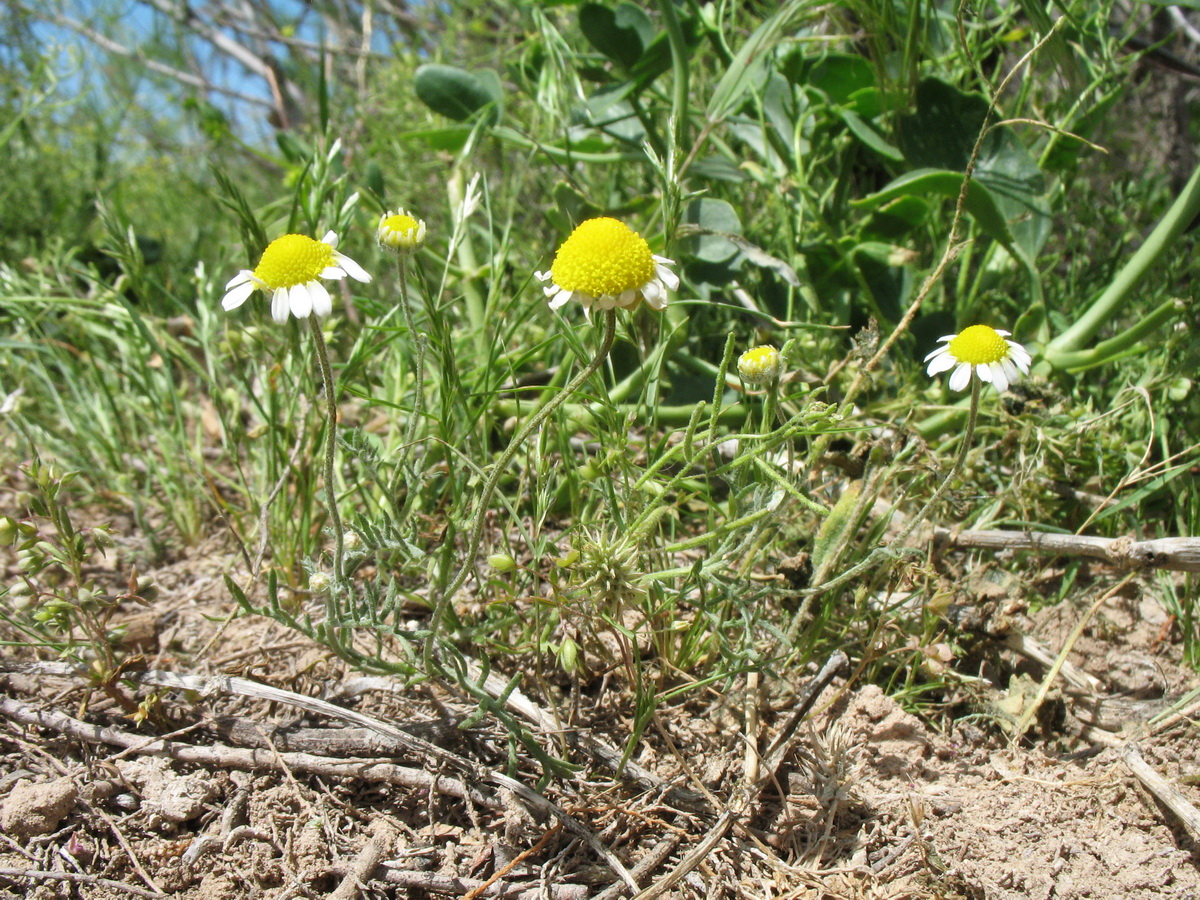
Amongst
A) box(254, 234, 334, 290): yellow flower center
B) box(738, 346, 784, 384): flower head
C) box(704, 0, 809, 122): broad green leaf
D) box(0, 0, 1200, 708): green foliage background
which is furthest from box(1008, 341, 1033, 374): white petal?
box(254, 234, 334, 290): yellow flower center

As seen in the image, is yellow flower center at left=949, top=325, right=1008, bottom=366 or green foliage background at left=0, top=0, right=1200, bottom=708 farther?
green foliage background at left=0, top=0, right=1200, bottom=708

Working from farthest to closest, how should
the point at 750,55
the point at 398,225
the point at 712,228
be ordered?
the point at 712,228 < the point at 750,55 < the point at 398,225

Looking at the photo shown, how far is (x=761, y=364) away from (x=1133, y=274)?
80 cm

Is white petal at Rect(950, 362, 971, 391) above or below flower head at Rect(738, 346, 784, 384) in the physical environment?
Answer: below

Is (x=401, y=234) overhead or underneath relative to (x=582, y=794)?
overhead

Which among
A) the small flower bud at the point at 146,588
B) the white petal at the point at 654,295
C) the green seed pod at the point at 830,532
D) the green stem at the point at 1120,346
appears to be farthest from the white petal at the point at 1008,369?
the small flower bud at the point at 146,588

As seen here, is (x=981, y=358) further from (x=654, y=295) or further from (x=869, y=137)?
(x=869, y=137)

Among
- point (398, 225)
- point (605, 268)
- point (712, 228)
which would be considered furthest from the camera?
point (712, 228)

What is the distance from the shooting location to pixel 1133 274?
49.9 inches

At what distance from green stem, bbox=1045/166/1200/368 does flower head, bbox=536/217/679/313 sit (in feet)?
2.92

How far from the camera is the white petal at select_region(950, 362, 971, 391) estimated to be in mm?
840

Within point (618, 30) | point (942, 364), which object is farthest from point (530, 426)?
point (618, 30)

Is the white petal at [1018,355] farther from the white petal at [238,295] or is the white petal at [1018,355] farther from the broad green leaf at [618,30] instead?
the broad green leaf at [618,30]

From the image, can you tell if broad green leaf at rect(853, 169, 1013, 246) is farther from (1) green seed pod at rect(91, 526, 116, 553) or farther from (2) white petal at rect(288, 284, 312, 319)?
(1) green seed pod at rect(91, 526, 116, 553)
